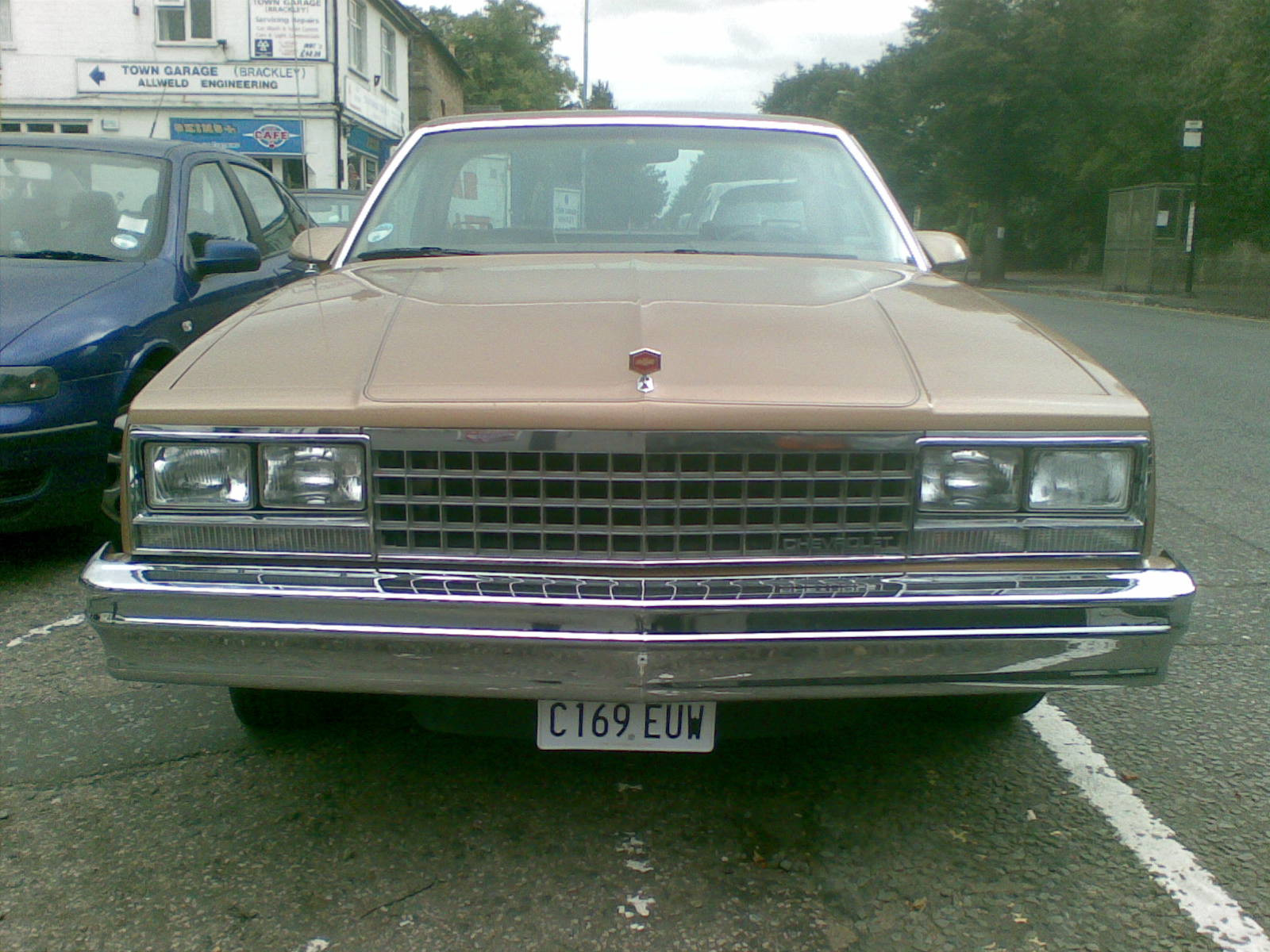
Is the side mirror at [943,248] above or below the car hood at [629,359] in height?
above

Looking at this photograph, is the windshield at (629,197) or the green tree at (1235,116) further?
the green tree at (1235,116)

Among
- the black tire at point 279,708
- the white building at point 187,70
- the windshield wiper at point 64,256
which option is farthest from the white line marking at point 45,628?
the white building at point 187,70

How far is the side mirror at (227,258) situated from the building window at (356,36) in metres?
23.7

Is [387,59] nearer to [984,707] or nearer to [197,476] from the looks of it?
[984,707]

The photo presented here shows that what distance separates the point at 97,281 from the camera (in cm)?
481

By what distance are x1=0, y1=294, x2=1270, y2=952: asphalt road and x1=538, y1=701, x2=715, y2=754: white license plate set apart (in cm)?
25

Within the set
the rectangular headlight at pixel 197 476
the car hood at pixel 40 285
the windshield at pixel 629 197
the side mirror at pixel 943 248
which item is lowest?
the rectangular headlight at pixel 197 476

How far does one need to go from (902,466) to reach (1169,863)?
1.03m

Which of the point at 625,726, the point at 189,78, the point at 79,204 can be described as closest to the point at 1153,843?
the point at 625,726

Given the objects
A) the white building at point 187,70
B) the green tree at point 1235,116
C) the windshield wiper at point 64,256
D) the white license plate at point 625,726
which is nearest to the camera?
the white license plate at point 625,726

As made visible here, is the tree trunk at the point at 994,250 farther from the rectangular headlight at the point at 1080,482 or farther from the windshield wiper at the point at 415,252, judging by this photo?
the rectangular headlight at the point at 1080,482

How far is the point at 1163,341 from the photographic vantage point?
15.0 meters

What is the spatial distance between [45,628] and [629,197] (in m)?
2.32

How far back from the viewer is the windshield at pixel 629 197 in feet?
12.0
